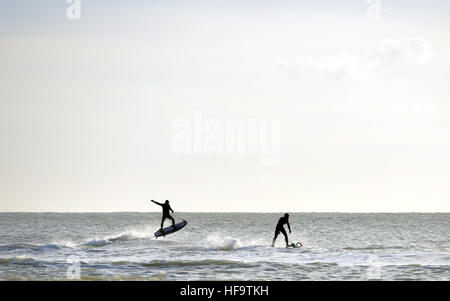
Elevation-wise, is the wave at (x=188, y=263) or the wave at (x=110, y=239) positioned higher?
the wave at (x=188, y=263)

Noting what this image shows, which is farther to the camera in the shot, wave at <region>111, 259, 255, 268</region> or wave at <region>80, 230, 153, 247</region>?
wave at <region>80, 230, 153, 247</region>

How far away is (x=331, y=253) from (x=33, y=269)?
45.7ft

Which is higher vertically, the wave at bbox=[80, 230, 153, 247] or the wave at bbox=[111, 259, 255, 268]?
the wave at bbox=[111, 259, 255, 268]

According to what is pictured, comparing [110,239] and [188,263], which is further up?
[188,263]

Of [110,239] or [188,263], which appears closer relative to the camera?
[188,263]

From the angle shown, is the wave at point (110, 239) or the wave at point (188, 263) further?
the wave at point (110, 239)
